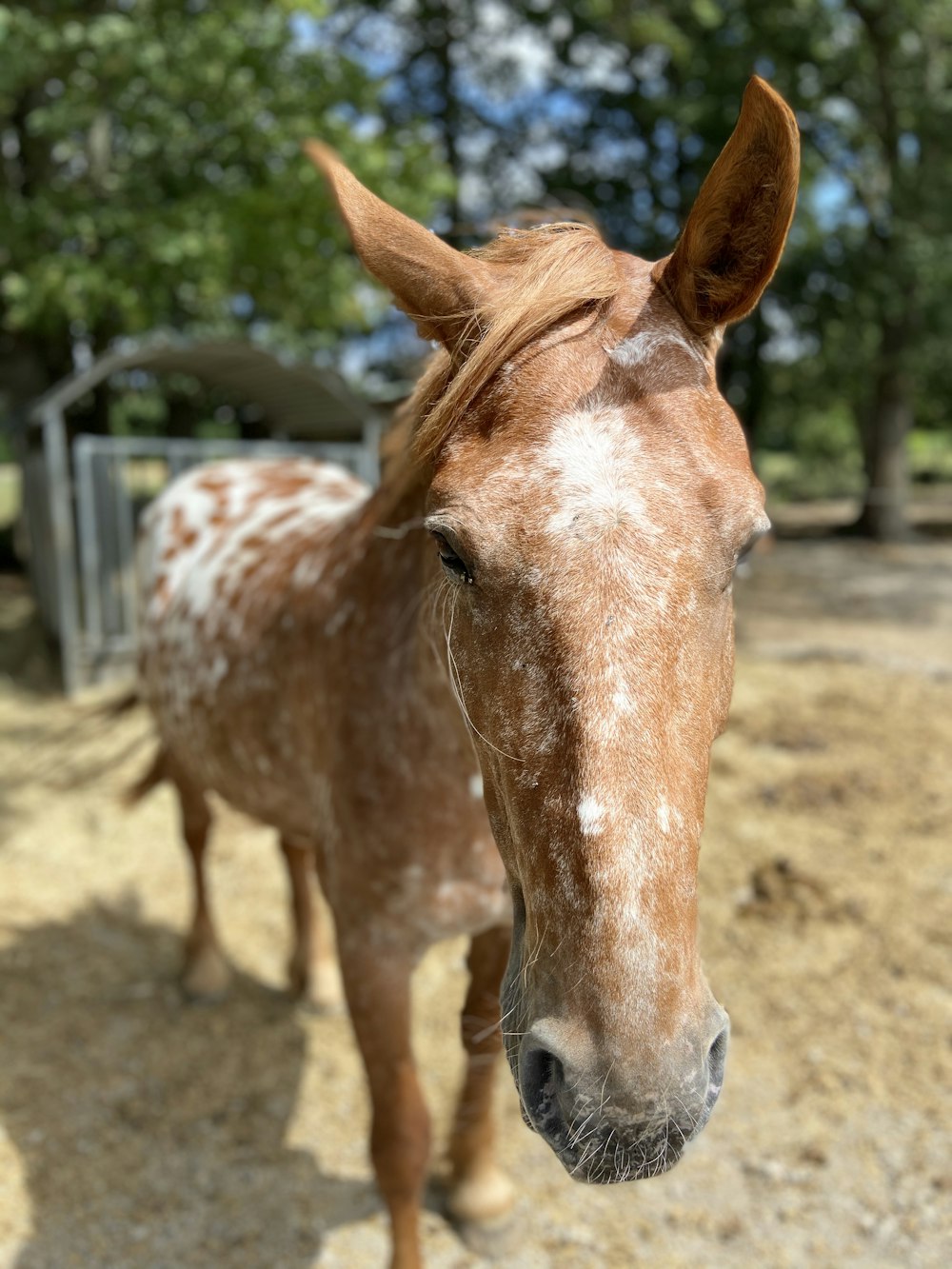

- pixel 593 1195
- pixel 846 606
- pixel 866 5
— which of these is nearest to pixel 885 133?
pixel 866 5

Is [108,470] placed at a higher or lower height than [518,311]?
lower

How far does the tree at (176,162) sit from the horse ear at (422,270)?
16.6 ft

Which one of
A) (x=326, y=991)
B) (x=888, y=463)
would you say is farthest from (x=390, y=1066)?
(x=888, y=463)

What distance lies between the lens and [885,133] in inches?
494

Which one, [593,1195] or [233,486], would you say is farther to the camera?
[233,486]

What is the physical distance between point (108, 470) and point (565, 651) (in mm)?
6937

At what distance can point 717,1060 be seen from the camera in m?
1.15

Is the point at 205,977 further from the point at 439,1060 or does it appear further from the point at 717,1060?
the point at 717,1060

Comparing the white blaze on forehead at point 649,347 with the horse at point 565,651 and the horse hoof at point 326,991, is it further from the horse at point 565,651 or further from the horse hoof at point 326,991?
Result: the horse hoof at point 326,991

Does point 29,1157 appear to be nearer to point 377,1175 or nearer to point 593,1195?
point 377,1175

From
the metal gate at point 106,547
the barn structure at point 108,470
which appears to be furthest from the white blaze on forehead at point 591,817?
the metal gate at point 106,547

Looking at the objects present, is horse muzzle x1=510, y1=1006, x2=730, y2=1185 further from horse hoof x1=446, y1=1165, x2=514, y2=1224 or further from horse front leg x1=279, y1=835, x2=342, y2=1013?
horse front leg x1=279, y1=835, x2=342, y2=1013

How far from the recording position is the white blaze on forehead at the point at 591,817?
107cm

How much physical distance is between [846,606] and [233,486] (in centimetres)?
784
